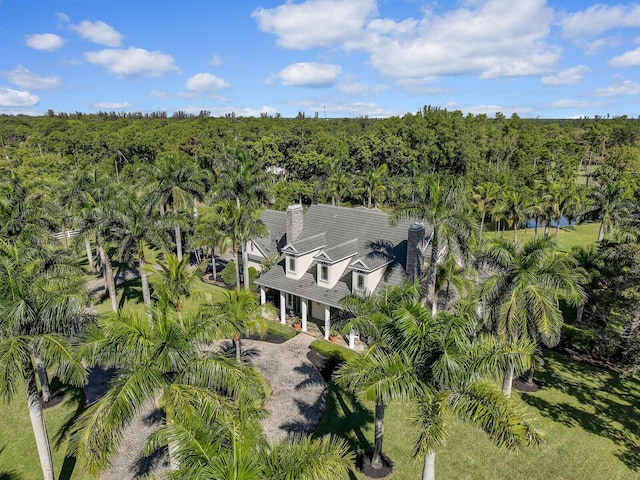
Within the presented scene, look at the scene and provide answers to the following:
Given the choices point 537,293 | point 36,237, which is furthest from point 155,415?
point 537,293

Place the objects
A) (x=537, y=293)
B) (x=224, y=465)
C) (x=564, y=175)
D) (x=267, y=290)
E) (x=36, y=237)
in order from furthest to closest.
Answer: (x=564, y=175) < (x=267, y=290) < (x=36, y=237) < (x=537, y=293) < (x=224, y=465)

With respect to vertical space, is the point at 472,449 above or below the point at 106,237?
below

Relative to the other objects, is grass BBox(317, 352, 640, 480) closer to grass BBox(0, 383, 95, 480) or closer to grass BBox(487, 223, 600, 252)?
grass BBox(0, 383, 95, 480)

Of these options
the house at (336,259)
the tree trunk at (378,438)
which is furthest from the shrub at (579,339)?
the tree trunk at (378,438)

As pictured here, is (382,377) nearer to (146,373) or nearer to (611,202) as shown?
(146,373)

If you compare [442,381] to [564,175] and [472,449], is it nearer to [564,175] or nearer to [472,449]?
[472,449]

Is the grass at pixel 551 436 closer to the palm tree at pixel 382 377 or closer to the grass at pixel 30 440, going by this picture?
the palm tree at pixel 382 377

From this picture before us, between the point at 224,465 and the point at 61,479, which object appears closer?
the point at 224,465
